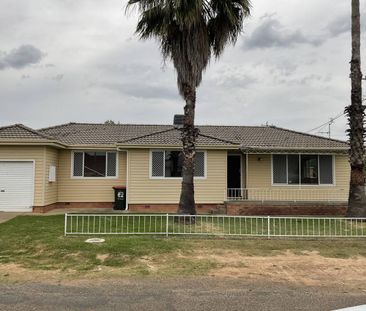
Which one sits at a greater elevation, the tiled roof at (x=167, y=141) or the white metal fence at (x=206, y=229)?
the tiled roof at (x=167, y=141)

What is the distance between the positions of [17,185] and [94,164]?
12.2 ft

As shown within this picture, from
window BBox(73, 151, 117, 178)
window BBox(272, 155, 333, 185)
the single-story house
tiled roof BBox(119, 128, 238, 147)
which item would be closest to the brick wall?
the single-story house

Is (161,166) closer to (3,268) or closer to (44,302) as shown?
(3,268)

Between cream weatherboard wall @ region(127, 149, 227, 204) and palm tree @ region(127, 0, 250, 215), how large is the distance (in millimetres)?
4419

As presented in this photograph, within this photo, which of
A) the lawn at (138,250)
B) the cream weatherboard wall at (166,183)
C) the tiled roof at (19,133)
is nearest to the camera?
the lawn at (138,250)

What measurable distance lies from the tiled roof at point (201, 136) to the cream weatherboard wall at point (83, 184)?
968 mm

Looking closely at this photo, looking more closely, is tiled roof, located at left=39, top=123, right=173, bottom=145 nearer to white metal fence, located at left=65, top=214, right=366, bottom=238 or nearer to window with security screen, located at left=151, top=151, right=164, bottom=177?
window with security screen, located at left=151, top=151, right=164, bottom=177

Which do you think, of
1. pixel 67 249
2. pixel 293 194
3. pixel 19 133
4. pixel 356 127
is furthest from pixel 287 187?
pixel 67 249

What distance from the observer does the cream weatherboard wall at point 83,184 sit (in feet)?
62.8

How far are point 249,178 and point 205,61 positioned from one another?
24.5ft

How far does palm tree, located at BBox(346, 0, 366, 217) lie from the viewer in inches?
587

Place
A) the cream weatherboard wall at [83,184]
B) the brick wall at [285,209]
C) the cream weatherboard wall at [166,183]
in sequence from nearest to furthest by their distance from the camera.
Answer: the brick wall at [285,209]
the cream weatherboard wall at [166,183]
the cream weatherboard wall at [83,184]

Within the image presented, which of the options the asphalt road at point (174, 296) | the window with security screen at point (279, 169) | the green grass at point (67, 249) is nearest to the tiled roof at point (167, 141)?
the window with security screen at point (279, 169)

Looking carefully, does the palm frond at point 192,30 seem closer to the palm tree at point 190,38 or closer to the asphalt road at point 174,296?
the palm tree at point 190,38
